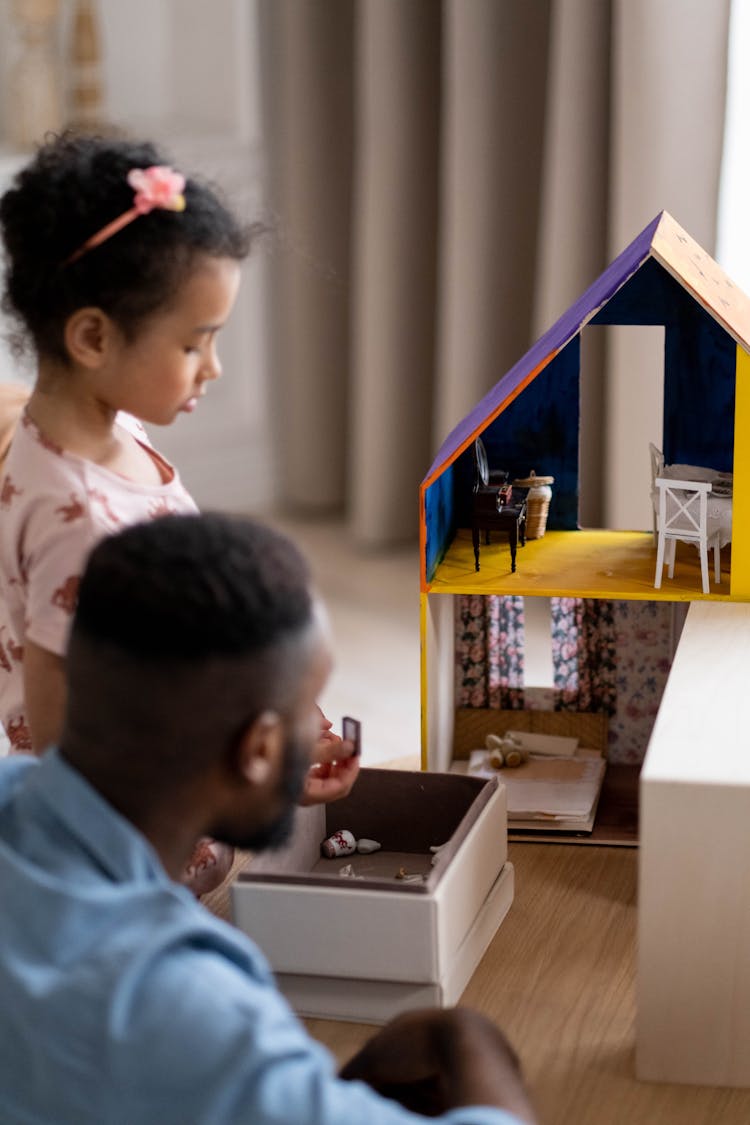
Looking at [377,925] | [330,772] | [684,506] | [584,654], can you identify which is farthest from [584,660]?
[377,925]

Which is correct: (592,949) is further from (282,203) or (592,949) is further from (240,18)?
(240,18)

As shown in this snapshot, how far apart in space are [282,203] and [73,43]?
0.51 m

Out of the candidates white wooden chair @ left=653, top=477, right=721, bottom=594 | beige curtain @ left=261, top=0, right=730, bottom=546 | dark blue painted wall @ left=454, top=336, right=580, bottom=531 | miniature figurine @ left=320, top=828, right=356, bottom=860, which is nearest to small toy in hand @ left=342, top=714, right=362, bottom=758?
miniature figurine @ left=320, top=828, right=356, bottom=860

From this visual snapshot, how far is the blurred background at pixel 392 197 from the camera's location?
2.38m

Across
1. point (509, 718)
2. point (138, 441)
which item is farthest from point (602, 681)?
point (138, 441)

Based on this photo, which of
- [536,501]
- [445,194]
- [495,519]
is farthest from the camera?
[445,194]

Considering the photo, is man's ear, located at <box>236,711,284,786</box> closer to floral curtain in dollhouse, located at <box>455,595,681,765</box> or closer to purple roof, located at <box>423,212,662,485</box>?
purple roof, located at <box>423,212,662,485</box>

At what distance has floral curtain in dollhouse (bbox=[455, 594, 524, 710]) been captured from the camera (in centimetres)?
194

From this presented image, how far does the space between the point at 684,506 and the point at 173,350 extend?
62 centimetres

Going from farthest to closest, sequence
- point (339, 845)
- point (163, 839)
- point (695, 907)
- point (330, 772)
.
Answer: point (339, 845) < point (330, 772) < point (695, 907) < point (163, 839)

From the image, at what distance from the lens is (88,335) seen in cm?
135

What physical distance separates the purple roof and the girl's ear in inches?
17.1

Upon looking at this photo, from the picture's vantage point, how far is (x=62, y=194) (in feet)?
4.35

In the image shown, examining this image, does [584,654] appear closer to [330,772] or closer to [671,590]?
[671,590]
